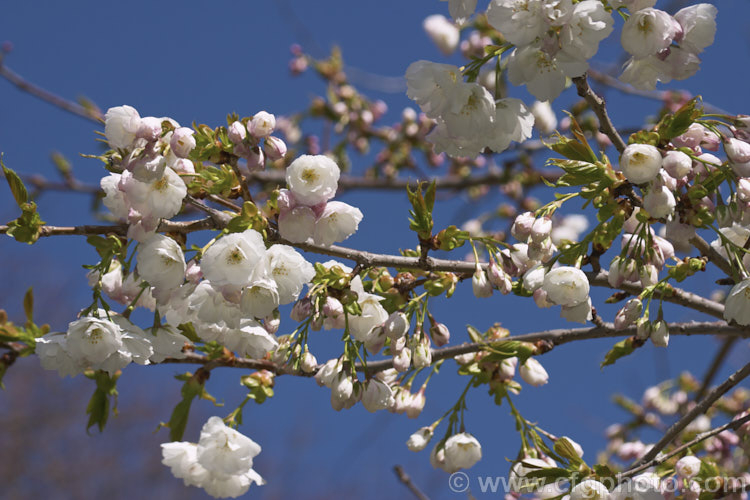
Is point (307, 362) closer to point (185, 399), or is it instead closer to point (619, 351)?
point (185, 399)

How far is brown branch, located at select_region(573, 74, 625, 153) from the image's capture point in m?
1.42

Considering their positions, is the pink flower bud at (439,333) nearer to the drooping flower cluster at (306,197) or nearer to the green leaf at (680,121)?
the drooping flower cluster at (306,197)

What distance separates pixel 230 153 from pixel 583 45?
76cm

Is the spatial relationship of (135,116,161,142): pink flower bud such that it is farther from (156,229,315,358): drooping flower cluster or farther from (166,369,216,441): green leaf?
(166,369,216,441): green leaf

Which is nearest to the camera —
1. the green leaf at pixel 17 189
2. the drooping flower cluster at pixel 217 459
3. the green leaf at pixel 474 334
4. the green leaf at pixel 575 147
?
the green leaf at pixel 575 147

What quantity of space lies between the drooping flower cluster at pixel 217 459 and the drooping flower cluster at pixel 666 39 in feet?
4.14

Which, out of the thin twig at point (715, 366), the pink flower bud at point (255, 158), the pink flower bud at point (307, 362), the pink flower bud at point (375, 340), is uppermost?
the thin twig at point (715, 366)

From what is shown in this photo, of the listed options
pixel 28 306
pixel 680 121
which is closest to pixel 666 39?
pixel 680 121

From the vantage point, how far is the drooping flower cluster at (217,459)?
6.09ft

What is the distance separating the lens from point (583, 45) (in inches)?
52.5

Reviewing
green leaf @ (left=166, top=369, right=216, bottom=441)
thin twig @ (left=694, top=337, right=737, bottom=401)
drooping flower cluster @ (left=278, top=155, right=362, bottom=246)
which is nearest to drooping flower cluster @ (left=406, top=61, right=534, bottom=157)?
drooping flower cluster @ (left=278, top=155, right=362, bottom=246)

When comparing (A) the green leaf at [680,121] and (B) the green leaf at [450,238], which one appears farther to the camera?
(B) the green leaf at [450,238]

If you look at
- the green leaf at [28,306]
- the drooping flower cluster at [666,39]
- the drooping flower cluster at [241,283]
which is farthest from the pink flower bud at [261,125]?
the green leaf at [28,306]

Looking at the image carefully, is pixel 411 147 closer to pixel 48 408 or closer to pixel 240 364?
pixel 240 364
